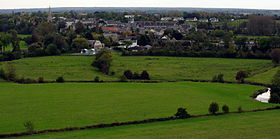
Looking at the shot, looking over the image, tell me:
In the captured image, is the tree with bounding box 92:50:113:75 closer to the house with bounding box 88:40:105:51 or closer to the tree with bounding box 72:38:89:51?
the tree with bounding box 72:38:89:51

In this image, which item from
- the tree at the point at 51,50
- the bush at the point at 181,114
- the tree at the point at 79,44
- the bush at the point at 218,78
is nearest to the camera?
the bush at the point at 181,114

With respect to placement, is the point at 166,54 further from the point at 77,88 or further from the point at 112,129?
the point at 112,129

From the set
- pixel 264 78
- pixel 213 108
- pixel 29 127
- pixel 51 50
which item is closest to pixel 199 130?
pixel 213 108

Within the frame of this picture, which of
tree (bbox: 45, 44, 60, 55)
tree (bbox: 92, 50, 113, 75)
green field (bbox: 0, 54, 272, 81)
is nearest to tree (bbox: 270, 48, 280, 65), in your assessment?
green field (bbox: 0, 54, 272, 81)

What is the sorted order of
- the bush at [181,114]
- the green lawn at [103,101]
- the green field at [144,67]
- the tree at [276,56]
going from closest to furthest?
the green lawn at [103,101], the bush at [181,114], the green field at [144,67], the tree at [276,56]

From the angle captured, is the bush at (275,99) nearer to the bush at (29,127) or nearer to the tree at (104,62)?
the bush at (29,127)

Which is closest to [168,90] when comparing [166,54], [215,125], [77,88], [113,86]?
[113,86]

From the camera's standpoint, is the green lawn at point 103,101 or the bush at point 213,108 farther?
the bush at point 213,108

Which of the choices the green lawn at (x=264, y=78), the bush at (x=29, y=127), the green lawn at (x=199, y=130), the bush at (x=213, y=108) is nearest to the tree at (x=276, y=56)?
the green lawn at (x=264, y=78)
